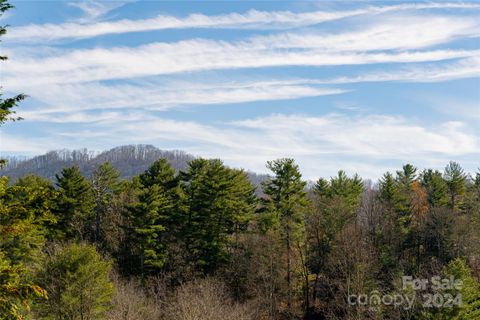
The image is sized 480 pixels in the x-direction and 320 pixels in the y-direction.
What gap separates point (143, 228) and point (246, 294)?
11.9 m

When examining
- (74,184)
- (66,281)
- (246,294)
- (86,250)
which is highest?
(74,184)

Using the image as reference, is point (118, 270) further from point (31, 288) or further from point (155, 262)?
point (31, 288)

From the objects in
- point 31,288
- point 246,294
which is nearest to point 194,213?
point 246,294

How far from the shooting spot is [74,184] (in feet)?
165

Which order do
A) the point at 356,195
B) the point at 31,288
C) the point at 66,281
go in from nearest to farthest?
the point at 31,288 → the point at 66,281 → the point at 356,195

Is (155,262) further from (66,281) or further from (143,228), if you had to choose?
(66,281)

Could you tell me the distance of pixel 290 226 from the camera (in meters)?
42.1

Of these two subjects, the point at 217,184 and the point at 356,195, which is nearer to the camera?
the point at 217,184

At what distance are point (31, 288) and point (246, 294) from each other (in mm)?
33735

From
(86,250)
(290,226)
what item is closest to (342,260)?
(290,226)

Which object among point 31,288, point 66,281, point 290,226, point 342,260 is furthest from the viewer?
point 290,226

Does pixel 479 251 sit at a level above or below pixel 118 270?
above

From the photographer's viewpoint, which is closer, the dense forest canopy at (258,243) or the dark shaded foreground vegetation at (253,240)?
the dense forest canopy at (258,243)

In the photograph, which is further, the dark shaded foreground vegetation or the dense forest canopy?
the dark shaded foreground vegetation
